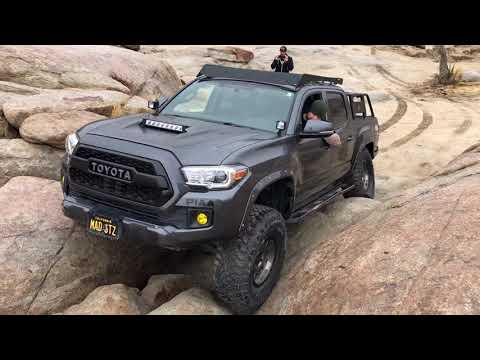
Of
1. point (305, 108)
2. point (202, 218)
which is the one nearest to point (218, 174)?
point (202, 218)

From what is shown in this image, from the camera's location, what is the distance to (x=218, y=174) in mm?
3855

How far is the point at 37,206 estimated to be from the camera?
16.9 feet

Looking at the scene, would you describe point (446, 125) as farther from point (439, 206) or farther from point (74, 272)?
point (74, 272)

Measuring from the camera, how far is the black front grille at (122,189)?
3.85 meters

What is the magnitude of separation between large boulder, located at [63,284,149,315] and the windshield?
208cm

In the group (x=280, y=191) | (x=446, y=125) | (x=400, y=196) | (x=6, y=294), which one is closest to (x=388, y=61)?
(x=446, y=125)

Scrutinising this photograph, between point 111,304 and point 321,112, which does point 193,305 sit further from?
point 321,112

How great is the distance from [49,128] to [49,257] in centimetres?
228

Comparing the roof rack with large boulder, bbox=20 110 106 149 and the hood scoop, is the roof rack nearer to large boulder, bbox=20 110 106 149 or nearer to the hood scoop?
the hood scoop

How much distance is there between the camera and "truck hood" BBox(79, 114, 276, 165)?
3960 mm

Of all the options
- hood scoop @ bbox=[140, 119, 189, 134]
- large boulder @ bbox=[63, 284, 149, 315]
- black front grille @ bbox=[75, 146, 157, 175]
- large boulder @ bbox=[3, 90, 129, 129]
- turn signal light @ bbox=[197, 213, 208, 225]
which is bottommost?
large boulder @ bbox=[63, 284, 149, 315]

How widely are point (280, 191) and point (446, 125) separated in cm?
1096

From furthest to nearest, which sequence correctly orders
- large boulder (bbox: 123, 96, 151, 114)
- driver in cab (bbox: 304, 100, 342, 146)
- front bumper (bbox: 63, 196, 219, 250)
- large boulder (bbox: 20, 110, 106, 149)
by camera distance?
large boulder (bbox: 123, 96, 151, 114), large boulder (bbox: 20, 110, 106, 149), driver in cab (bbox: 304, 100, 342, 146), front bumper (bbox: 63, 196, 219, 250)

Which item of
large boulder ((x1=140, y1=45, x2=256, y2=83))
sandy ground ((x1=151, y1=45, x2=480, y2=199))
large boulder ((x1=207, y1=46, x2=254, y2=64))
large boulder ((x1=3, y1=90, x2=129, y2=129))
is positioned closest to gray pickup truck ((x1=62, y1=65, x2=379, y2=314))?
large boulder ((x1=3, y1=90, x2=129, y2=129))
